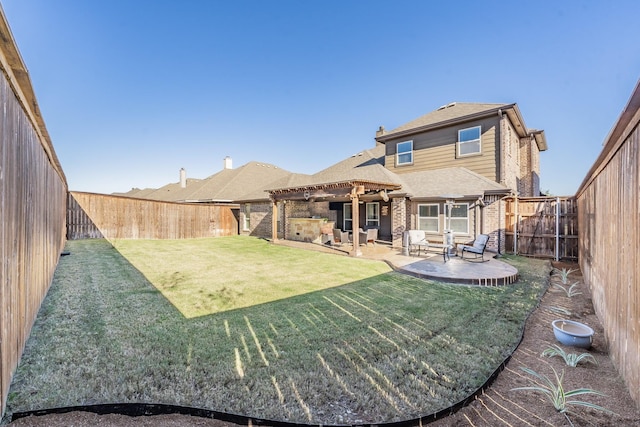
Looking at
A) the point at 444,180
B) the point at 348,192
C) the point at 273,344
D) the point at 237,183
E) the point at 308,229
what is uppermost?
the point at 237,183

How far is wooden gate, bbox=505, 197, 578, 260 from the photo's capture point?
34.1 ft

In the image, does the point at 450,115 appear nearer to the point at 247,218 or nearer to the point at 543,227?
the point at 543,227

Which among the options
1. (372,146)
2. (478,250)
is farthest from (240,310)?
(372,146)

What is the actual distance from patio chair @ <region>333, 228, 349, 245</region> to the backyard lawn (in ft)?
21.3

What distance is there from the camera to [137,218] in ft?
53.5

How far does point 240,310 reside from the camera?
485 cm

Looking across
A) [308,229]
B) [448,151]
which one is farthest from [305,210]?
[448,151]

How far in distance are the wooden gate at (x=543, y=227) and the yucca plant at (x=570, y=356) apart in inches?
364

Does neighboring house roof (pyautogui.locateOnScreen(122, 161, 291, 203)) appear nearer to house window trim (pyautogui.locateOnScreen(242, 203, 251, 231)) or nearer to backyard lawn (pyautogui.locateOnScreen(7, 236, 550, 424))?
house window trim (pyautogui.locateOnScreen(242, 203, 251, 231))

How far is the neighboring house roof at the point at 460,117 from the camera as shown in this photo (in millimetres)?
12070

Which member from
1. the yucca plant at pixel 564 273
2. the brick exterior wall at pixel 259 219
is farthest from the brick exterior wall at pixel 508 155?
the brick exterior wall at pixel 259 219

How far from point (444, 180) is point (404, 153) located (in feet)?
11.1

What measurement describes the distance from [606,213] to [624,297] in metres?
1.91

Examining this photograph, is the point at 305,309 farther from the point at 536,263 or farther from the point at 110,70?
the point at 110,70
